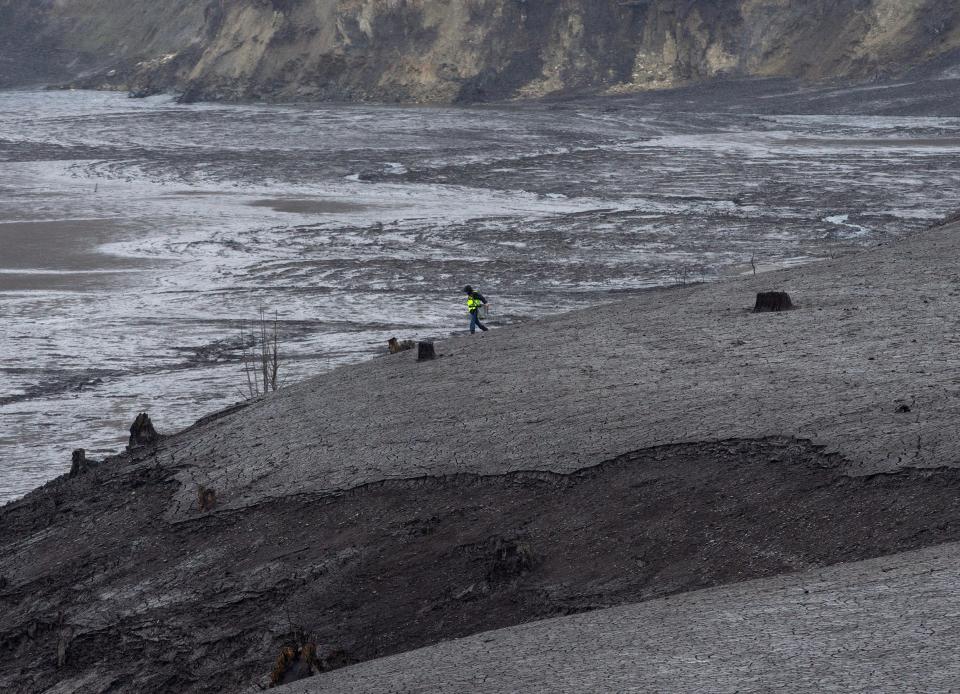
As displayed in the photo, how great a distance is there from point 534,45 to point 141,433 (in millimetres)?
67960

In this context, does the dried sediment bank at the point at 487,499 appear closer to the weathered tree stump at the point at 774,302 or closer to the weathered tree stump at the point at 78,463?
the weathered tree stump at the point at 78,463

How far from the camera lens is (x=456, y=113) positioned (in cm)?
6712

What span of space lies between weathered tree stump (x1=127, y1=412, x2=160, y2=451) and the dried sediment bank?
0.50m

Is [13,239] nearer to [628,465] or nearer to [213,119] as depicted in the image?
[628,465]

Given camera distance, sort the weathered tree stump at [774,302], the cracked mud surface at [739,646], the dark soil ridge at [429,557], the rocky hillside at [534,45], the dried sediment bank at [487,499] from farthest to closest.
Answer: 1. the rocky hillside at [534,45]
2. the weathered tree stump at [774,302]
3. the dried sediment bank at [487,499]
4. the dark soil ridge at [429,557]
5. the cracked mud surface at [739,646]

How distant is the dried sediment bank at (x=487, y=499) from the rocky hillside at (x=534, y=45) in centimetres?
5970

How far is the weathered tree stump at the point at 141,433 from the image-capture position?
1373 centimetres

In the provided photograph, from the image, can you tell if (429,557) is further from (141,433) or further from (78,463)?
(141,433)

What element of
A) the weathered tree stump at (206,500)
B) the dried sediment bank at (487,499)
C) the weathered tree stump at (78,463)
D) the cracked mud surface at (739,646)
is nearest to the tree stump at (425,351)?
the dried sediment bank at (487,499)

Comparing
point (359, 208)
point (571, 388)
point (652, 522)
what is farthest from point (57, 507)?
point (359, 208)

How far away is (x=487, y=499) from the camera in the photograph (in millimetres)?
9914

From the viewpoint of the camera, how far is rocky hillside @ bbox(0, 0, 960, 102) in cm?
7056

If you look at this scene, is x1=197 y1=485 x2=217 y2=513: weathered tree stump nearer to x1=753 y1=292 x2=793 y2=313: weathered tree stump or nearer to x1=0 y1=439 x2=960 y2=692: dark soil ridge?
x1=0 y1=439 x2=960 y2=692: dark soil ridge

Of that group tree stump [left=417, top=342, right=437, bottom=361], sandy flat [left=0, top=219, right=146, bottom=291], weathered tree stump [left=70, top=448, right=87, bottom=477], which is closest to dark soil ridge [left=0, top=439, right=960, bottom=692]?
weathered tree stump [left=70, top=448, right=87, bottom=477]
